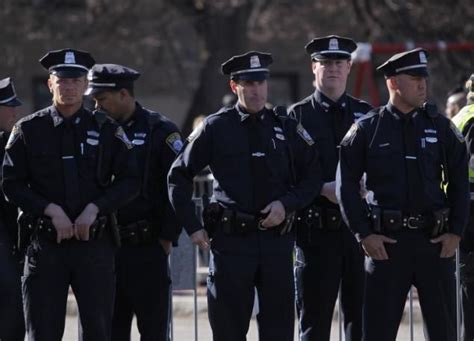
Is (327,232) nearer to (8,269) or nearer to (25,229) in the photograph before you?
(25,229)

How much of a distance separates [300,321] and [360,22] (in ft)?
48.2

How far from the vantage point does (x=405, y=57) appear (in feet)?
24.1

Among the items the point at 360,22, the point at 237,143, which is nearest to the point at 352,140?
the point at 237,143

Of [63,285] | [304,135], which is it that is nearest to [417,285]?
[304,135]

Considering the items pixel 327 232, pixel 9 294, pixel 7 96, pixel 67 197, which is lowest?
pixel 9 294

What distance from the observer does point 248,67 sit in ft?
24.6

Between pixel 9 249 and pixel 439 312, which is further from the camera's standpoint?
pixel 9 249

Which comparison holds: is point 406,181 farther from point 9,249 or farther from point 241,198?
point 9,249

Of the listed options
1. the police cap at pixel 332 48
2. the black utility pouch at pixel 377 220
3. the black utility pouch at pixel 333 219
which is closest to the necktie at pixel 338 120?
the police cap at pixel 332 48

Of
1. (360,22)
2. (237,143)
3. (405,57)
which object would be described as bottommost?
(237,143)

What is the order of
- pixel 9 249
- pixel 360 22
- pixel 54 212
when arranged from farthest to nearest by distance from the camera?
pixel 360 22, pixel 9 249, pixel 54 212

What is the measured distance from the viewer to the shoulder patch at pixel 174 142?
26.3ft

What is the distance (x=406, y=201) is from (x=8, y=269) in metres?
2.59

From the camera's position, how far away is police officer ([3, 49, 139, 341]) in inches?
288
